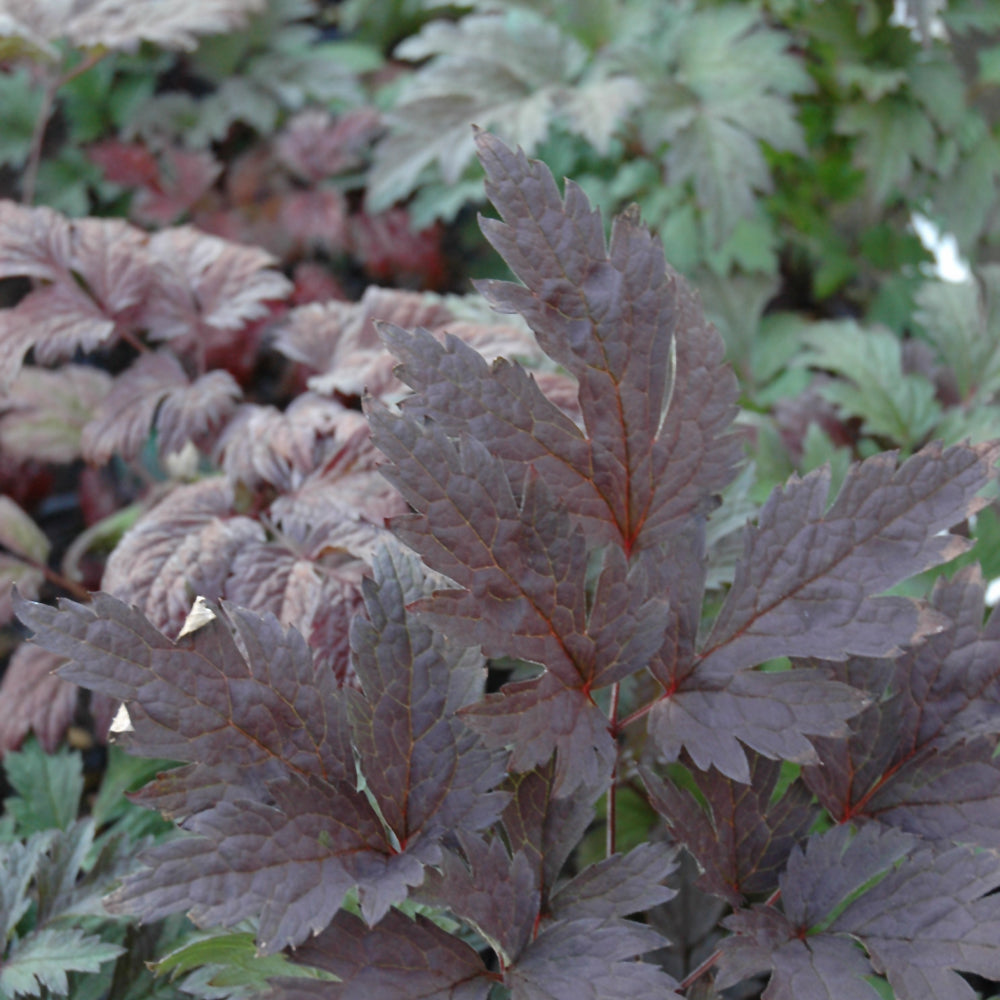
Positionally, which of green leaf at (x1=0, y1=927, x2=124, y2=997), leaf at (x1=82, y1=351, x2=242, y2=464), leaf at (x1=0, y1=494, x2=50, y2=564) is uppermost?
leaf at (x1=82, y1=351, x2=242, y2=464)

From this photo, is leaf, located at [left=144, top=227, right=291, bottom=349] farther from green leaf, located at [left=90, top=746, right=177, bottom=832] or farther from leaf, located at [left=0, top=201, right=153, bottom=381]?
green leaf, located at [left=90, top=746, right=177, bottom=832]

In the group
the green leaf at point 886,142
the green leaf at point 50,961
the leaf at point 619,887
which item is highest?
the green leaf at point 886,142

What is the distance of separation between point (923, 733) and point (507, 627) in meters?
0.29

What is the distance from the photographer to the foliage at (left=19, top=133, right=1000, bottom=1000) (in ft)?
1.62

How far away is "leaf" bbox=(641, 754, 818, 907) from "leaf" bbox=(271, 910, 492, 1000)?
0.46 feet

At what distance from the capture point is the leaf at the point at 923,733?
0.58 m

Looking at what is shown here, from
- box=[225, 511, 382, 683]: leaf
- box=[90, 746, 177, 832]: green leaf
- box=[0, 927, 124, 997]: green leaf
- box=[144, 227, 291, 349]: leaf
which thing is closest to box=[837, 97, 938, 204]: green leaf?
box=[144, 227, 291, 349]: leaf

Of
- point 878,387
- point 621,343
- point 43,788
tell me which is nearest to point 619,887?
point 621,343

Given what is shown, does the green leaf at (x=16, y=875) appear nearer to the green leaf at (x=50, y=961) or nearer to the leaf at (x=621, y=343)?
the green leaf at (x=50, y=961)

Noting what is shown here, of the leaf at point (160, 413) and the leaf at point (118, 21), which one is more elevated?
the leaf at point (118, 21)

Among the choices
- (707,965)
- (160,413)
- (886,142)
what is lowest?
(707,965)

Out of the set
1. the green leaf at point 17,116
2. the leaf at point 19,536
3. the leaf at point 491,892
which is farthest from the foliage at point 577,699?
the green leaf at point 17,116

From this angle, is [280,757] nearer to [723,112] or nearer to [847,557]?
[847,557]

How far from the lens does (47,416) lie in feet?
3.27
